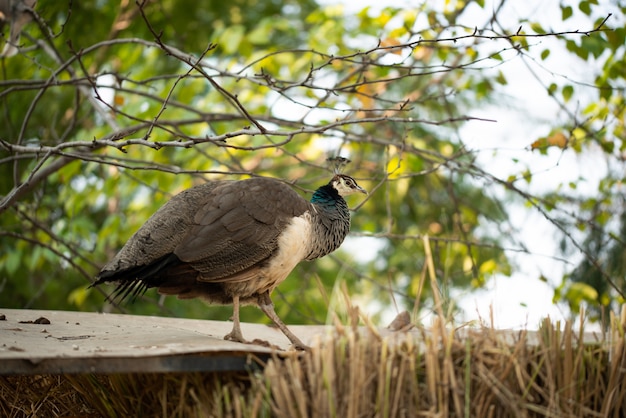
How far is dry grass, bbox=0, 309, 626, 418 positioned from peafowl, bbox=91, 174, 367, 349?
2.75 ft

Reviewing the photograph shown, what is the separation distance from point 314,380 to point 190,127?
489 centimetres

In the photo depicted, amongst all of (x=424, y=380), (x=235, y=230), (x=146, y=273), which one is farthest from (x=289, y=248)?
(x=424, y=380)

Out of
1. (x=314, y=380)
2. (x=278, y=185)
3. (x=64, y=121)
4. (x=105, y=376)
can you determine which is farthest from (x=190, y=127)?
(x=314, y=380)

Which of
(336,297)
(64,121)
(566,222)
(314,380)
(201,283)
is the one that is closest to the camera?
(314,380)

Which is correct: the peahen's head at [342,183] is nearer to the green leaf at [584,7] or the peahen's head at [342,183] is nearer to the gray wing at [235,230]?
the gray wing at [235,230]

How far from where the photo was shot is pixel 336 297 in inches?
106

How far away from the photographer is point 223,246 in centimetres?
367

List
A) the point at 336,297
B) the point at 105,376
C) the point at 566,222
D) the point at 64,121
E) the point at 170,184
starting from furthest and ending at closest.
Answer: the point at 64,121 → the point at 566,222 → the point at 170,184 → the point at 105,376 → the point at 336,297

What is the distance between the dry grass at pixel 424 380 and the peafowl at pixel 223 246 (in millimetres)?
838

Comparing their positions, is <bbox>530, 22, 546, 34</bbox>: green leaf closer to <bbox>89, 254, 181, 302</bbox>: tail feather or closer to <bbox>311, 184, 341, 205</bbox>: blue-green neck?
<bbox>311, 184, 341, 205</bbox>: blue-green neck

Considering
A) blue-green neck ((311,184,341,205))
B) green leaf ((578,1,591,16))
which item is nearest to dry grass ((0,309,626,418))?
blue-green neck ((311,184,341,205))

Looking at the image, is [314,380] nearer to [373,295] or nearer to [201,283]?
[201,283]

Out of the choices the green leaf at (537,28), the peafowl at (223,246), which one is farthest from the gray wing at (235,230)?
the green leaf at (537,28)

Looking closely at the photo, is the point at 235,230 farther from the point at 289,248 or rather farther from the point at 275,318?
the point at 275,318
